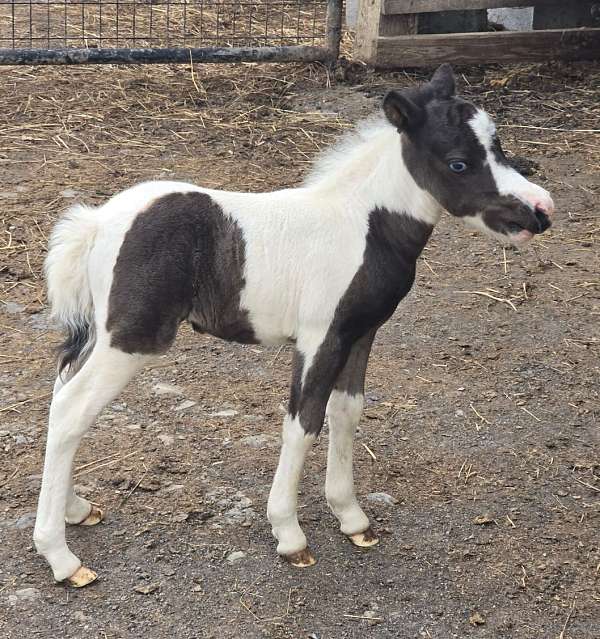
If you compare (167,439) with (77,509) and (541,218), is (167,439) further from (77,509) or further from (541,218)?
(541,218)

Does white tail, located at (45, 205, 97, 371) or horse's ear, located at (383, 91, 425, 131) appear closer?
horse's ear, located at (383, 91, 425, 131)

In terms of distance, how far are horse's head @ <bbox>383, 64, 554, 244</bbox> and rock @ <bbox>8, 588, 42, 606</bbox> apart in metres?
1.87

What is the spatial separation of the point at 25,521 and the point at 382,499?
1.36 meters

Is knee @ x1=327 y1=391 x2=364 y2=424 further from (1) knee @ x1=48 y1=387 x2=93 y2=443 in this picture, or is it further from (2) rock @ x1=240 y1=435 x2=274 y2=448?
(1) knee @ x1=48 y1=387 x2=93 y2=443

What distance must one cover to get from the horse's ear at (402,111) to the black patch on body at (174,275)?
2.09 feet

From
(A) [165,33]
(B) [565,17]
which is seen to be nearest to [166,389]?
(A) [165,33]

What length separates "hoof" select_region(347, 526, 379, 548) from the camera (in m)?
3.74

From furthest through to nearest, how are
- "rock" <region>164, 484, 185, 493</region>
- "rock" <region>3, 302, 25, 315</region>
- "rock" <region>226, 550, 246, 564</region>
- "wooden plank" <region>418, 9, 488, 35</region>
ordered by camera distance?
"wooden plank" <region>418, 9, 488, 35</region> < "rock" <region>3, 302, 25, 315</region> < "rock" <region>164, 484, 185, 493</region> < "rock" <region>226, 550, 246, 564</region>

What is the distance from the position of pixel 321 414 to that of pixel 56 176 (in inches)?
142

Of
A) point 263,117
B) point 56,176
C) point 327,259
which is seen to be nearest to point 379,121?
point 327,259

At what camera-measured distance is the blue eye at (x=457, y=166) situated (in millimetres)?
3299

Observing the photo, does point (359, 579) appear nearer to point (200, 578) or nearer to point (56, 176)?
point (200, 578)

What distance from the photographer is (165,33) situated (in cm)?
→ 901

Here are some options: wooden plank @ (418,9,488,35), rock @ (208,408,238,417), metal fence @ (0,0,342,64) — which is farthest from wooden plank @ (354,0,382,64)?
rock @ (208,408,238,417)
